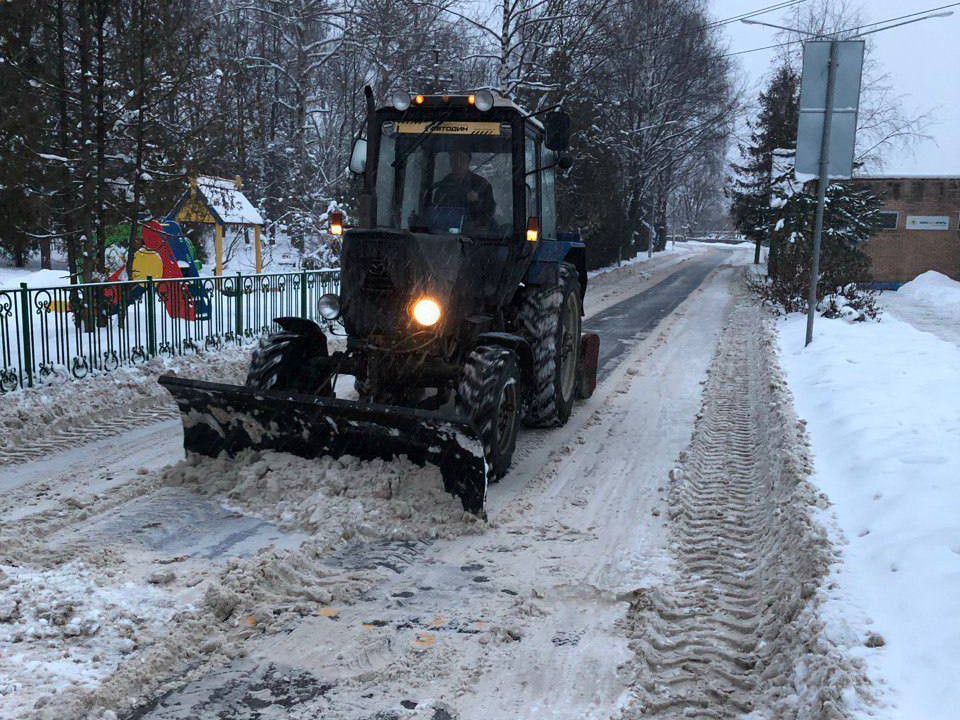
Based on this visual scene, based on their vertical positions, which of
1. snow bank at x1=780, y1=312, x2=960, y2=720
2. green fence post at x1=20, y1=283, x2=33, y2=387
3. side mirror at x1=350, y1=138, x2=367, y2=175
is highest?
side mirror at x1=350, y1=138, x2=367, y2=175

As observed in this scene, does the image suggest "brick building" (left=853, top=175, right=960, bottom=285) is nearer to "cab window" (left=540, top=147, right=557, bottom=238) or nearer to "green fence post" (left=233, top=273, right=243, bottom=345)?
"green fence post" (left=233, top=273, right=243, bottom=345)

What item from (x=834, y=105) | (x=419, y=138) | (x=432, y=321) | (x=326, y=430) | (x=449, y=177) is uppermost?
(x=834, y=105)

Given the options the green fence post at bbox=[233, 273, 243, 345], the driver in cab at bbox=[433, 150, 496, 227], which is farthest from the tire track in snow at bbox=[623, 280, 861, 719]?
the green fence post at bbox=[233, 273, 243, 345]

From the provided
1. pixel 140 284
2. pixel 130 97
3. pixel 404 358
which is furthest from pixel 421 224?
pixel 130 97

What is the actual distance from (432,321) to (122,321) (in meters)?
5.12

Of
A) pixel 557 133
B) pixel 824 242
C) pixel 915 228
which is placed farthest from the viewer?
pixel 915 228

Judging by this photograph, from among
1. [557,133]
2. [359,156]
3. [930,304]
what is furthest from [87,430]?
[930,304]

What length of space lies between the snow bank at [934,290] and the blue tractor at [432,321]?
723 inches

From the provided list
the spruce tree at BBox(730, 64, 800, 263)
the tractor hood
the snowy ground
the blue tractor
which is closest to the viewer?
the blue tractor

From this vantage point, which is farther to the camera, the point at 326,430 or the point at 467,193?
the point at 467,193

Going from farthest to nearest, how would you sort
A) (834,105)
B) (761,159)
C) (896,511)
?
(761,159) < (834,105) < (896,511)

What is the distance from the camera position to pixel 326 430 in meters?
5.08

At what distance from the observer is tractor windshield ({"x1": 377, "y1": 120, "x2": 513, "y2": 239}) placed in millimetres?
6246

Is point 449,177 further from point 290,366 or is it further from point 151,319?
point 151,319
